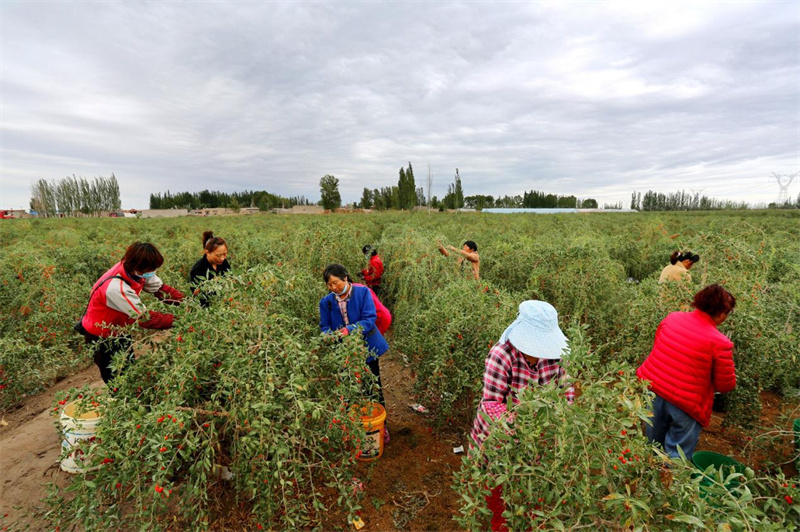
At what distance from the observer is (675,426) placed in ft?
9.26

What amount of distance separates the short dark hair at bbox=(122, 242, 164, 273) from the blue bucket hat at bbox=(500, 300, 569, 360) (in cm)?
283

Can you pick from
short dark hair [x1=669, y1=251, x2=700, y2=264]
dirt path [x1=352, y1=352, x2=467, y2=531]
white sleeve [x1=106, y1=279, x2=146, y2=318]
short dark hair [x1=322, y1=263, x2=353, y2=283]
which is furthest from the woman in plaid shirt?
short dark hair [x1=669, y1=251, x2=700, y2=264]

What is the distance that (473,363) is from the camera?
3.20 m

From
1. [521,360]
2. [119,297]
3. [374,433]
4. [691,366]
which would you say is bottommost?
[374,433]

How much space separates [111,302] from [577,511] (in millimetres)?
3415

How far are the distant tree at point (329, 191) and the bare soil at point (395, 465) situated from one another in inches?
1802

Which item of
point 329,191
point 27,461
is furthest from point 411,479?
point 329,191

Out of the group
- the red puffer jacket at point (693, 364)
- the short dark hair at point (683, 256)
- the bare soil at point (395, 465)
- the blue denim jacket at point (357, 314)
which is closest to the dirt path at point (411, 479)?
the bare soil at point (395, 465)

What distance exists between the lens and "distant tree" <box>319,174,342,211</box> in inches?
1905

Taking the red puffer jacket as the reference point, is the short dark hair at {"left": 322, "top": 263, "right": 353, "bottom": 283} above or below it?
above

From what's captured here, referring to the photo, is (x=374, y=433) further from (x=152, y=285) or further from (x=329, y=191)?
(x=329, y=191)

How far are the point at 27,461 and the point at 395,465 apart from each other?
336cm

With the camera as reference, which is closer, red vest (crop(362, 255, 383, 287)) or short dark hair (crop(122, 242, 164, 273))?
short dark hair (crop(122, 242, 164, 273))

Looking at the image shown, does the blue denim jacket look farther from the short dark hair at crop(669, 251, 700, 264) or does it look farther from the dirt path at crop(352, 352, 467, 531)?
the short dark hair at crop(669, 251, 700, 264)
